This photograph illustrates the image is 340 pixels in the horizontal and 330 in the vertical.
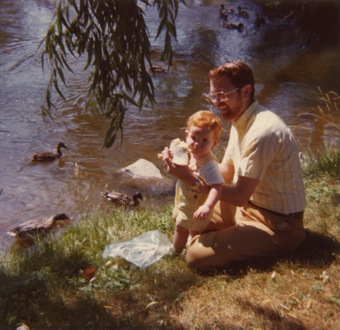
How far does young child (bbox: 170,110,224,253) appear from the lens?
147 inches

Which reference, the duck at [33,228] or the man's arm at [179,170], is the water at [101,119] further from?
the man's arm at [179,170]

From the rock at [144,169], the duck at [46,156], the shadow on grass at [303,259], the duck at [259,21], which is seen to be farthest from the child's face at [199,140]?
the duck at [259,21]

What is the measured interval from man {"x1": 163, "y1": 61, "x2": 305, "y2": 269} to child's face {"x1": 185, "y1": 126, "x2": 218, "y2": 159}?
189 millimetres

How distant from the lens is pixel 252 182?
3730mm

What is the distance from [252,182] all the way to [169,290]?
1.04 metres

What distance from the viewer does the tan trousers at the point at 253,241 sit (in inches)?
156

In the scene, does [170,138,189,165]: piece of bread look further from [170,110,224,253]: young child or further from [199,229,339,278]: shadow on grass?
[199,229,339,278]: shadow on grass

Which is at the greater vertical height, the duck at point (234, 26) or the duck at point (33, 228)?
the duck at point (234, 26)

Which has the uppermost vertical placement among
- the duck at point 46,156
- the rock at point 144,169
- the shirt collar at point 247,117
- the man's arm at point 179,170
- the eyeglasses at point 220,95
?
the eyeglasses at point 220,95

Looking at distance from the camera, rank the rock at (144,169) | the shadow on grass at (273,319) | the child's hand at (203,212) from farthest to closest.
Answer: the rock at (144,169) < the child's hand at (203,212) < the shadow on grass at (273,319)

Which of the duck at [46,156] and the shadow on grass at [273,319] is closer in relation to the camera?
the shadow on grass at [273,319]

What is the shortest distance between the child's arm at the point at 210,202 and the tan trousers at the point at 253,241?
1.43 ft

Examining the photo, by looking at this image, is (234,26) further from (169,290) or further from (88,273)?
(169,290)

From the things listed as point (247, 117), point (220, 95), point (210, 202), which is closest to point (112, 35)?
point (220, 95)
